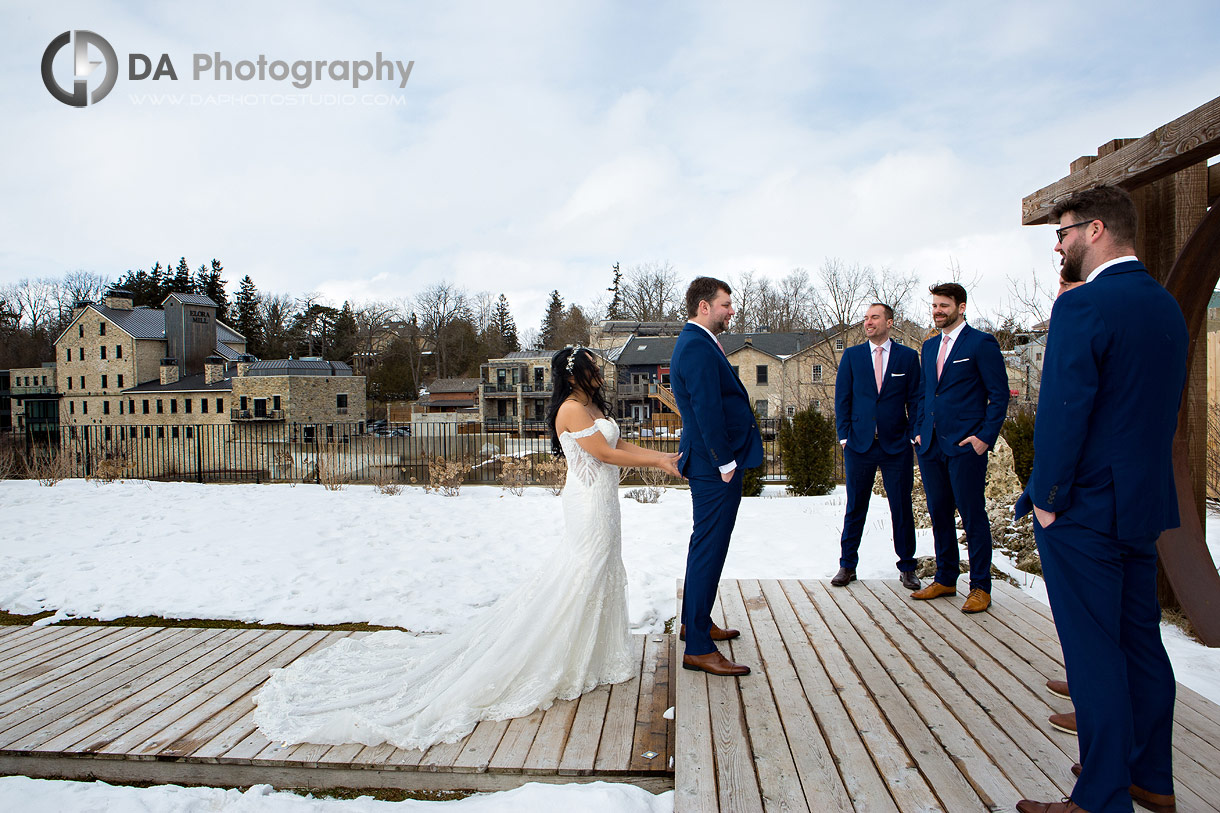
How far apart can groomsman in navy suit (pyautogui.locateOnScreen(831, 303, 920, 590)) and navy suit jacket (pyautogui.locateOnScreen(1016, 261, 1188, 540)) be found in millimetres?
2286

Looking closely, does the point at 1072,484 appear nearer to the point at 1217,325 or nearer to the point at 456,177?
the point at 1217,325

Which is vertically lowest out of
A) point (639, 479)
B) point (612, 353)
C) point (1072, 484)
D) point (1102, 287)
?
point (639, 479)

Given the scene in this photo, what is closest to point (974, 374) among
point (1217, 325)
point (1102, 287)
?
point (1102, 287)

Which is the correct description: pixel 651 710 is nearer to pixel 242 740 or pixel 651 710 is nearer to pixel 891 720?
pixel 891 720

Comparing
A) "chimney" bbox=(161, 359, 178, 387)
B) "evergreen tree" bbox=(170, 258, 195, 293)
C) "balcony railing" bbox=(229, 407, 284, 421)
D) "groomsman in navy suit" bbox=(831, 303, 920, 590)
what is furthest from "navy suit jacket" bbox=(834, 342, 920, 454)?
"evergreen tree" bbox=(170, 258, 195, 293)

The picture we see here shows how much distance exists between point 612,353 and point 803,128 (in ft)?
122

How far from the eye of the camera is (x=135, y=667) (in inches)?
154

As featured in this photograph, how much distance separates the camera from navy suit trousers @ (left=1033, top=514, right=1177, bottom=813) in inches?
72.6

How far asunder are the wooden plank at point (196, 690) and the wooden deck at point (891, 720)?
2.56m

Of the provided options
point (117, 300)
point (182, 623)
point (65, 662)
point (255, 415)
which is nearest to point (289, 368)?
point (255, 415)

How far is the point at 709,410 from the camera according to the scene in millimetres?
3027

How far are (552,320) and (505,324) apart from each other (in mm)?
5517

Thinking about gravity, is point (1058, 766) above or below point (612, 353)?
below

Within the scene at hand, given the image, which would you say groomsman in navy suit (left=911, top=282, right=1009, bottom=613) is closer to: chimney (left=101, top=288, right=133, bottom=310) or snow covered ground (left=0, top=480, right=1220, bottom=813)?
snow covered ground (left=0, top=480, right=1220, bottom=813)
